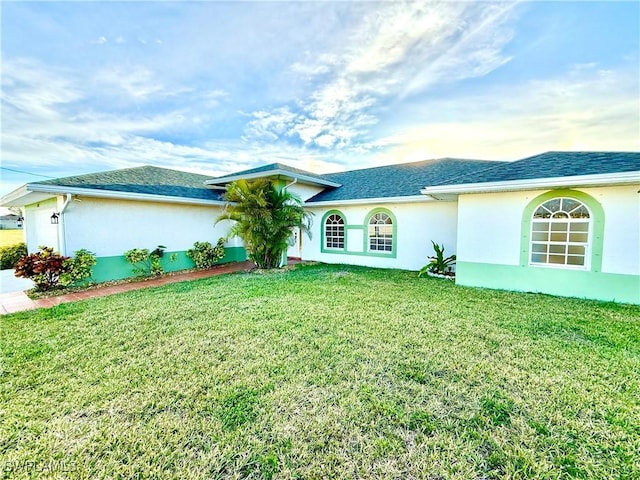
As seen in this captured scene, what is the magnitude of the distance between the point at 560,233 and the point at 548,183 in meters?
2.22

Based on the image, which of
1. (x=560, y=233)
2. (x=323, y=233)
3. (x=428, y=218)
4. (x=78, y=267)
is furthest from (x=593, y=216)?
(x=78, y=267)

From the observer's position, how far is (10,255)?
13.9m

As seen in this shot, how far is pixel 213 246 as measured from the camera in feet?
→ 45.4

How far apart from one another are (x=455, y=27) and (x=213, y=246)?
1340cm

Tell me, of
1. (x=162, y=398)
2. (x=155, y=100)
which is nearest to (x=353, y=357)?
(x=162, y=398)

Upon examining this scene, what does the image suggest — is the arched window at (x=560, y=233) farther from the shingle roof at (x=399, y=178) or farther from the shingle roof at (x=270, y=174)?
the shingle roof at (x=270, y=174)

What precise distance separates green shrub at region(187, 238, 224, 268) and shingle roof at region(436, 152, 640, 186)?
11.1m

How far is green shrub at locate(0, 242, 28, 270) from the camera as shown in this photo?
13750mm

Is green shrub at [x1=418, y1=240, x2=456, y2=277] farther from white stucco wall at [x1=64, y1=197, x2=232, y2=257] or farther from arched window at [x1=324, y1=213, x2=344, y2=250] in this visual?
white stucco wall at [x1=64, y1=197, x2=232, y2=257]

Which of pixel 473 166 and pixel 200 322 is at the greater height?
pixel 473 166

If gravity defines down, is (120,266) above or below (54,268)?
below

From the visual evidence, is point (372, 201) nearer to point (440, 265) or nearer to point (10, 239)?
point (440, 265)

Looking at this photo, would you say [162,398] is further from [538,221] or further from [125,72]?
[125,72]

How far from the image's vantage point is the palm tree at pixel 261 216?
10.9 m
